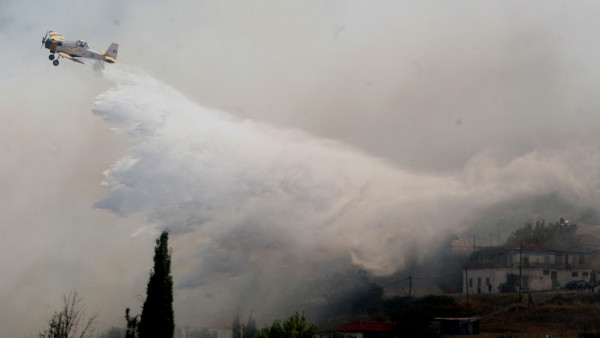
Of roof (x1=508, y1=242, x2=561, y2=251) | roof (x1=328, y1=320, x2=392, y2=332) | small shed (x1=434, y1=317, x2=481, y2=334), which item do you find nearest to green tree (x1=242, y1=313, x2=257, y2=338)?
roof (x1=328, y1=320, x2=392, y2=332)

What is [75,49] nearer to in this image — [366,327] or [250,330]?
[250,330]

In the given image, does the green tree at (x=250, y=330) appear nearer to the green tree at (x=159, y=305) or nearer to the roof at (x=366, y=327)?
the roof at (x=366, y=327)

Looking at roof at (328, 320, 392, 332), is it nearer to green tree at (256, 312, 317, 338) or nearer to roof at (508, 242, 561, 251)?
green tree at (256, 312, 317, 338)

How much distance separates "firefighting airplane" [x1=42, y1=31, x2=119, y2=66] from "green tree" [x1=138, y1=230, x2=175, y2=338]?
34.7m

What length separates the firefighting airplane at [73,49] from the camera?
276 feet

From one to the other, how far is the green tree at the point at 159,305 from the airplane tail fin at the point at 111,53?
3497cm

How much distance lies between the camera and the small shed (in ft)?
302

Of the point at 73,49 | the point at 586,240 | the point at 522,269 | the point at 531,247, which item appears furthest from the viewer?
the point at 586,240

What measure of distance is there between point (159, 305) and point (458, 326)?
47.4 metres

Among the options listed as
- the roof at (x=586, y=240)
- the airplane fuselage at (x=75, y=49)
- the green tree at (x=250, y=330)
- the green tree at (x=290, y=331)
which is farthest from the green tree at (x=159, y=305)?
the roof at (x=586, y=240)

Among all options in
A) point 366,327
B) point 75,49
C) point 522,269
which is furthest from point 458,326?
point 75,49

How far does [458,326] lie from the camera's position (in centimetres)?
9262

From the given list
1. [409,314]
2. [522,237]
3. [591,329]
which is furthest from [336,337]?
[522,237]

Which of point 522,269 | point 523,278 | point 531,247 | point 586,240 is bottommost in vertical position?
point 523,278
